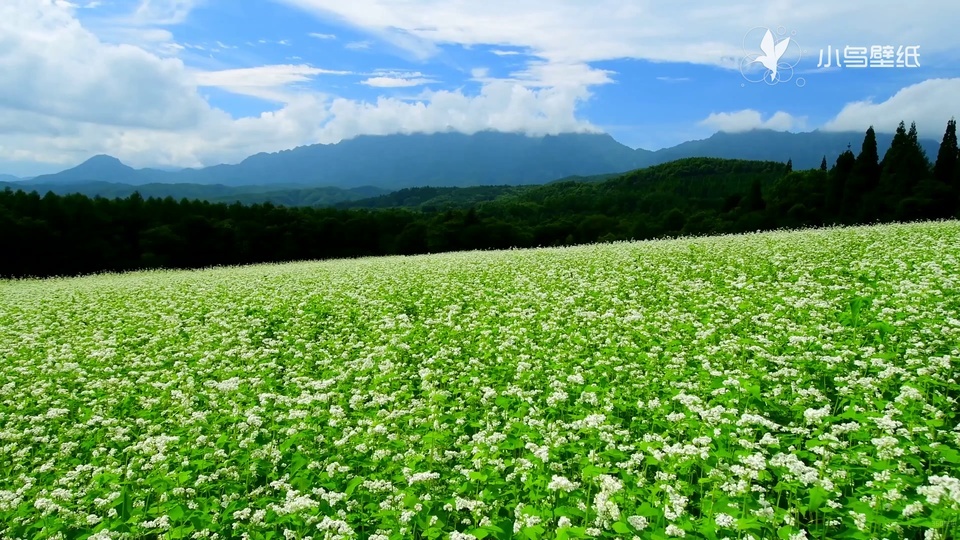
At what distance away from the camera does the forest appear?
61.7 m

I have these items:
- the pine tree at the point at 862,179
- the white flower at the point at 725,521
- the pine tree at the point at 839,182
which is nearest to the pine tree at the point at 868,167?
the pine tree at the point at 862,179

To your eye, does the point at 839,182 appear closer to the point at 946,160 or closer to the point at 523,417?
the point at 946,160

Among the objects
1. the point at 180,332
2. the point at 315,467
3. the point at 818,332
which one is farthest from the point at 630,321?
the point at 180,332

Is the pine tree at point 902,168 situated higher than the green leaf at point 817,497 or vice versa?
the pine tree at point 902,168

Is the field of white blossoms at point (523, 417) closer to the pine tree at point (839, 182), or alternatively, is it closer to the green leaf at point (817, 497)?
the green leaf at point (817, 497)

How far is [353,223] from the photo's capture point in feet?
267

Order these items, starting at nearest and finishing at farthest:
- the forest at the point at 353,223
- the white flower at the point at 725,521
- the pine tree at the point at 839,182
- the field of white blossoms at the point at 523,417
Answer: the white flower at the point at 725,521
the field of white blossoms at the point at 523,417
the forest at the point at 353,223
the pine tree at the point at 839,182

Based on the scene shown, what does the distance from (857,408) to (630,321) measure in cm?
573

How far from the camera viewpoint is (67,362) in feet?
41.7

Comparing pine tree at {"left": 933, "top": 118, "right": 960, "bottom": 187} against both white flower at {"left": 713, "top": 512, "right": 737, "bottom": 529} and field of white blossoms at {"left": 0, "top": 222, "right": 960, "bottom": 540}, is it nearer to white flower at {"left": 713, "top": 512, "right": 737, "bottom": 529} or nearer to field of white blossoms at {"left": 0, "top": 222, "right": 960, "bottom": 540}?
field of white blossoms at {"left": 0, "top": 222, "right": 960, "bottom": 540}

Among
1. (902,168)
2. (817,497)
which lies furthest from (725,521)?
(902,168)

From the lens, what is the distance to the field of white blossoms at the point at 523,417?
568 centimetres

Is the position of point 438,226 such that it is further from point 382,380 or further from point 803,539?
point 803,539

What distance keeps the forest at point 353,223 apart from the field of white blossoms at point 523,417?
40733mm
